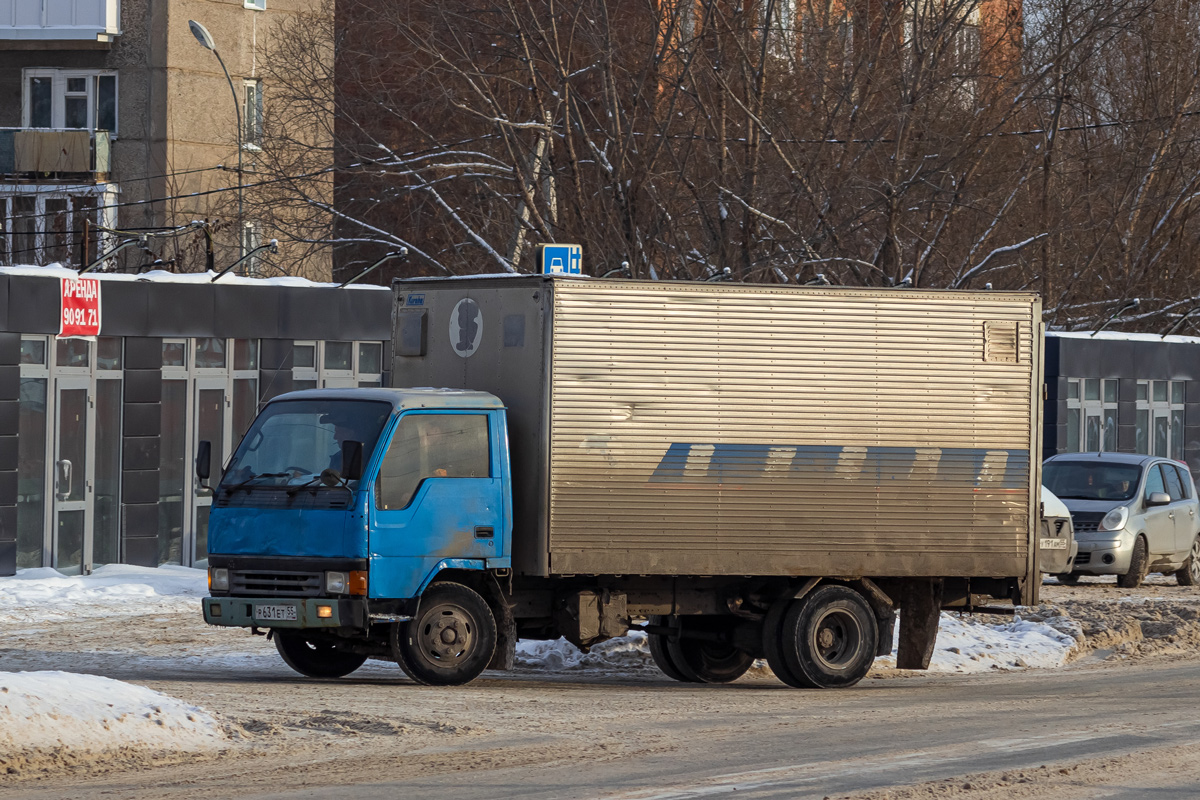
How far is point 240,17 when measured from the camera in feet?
140

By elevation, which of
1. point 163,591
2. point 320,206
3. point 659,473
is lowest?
point 163,591

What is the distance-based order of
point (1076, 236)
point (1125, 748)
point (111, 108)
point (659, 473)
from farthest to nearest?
point (111, 108), point (1076, 236), point (659, 473), point (1125, 748)

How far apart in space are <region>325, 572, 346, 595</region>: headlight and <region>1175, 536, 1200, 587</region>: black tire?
48.4 feet

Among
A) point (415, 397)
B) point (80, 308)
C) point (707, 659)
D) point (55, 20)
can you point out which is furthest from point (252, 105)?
point (415, 397)

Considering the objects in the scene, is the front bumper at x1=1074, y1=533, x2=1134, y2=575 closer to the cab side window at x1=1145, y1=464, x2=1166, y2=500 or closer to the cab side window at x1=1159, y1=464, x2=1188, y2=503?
the cab side window at x1=1145, y1=464, x2=1166, y2=500

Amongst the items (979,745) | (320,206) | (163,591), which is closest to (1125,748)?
(979,745)

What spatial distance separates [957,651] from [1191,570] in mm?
9435

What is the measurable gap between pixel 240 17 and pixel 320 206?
15.5m

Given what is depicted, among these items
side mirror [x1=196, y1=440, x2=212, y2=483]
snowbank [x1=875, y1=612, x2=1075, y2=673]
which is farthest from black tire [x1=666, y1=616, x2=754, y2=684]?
side mirror [x1=196, y1=440, x2=212, y2=483]

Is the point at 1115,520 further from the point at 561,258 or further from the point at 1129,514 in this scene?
the point at 561,258

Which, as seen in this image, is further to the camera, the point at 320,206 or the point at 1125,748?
the point at 320,206

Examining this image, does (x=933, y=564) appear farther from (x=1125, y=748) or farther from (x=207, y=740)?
(x=207, y=740)

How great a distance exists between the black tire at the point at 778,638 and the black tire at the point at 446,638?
6.77 ft

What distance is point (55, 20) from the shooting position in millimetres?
40188
